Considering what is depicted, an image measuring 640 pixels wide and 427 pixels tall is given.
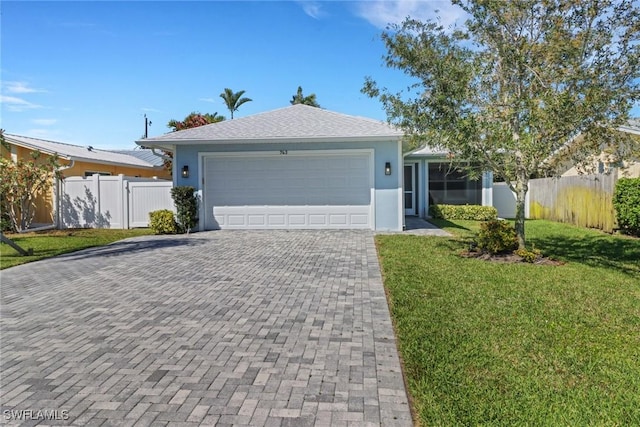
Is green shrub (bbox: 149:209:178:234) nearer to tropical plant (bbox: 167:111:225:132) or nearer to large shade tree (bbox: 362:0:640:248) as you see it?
large shade tree (bbox: 362:0:640:248)

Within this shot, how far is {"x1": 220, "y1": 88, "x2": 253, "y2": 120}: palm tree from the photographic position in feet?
111

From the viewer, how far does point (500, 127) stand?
7.46m

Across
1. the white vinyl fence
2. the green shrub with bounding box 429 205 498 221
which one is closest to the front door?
the green shrub with bounding box 429 205 498 221

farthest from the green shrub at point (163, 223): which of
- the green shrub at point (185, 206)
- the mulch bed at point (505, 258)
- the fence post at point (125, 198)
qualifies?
the mulch bed at point (505, 258)

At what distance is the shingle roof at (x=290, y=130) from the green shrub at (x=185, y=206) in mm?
1671

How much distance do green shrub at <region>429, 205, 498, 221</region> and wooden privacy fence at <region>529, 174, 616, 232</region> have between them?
2314 millimetres

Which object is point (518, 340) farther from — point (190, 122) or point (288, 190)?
point (190, 122)

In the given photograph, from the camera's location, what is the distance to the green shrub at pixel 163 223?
13.1m

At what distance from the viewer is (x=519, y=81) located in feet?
26.2

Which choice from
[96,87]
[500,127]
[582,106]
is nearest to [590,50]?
[582,106]

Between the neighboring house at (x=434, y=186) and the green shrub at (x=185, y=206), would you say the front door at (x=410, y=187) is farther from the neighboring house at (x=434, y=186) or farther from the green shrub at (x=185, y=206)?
the green shrub at (x=185, y=206)

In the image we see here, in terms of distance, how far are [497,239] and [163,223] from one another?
10.2 meters

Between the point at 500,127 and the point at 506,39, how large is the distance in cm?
200

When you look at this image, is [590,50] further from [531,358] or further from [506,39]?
[531,358]
